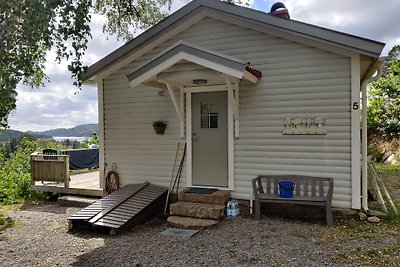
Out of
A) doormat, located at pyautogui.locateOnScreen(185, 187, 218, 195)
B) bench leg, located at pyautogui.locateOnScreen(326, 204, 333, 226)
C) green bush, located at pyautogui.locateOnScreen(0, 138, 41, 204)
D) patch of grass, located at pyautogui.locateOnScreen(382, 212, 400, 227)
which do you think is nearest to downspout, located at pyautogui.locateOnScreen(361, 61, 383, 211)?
patch of grass, located at pyautogui.locateOnScreen(382, 212, 400, 227)

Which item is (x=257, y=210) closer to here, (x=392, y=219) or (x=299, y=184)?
(x=299, y=184)

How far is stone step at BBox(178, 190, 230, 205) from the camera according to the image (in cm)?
550

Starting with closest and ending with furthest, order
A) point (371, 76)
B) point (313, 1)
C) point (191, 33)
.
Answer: point (371, 76) → point (191, 33) → point (313, 1)

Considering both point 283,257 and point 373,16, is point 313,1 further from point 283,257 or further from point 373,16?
point 283,257

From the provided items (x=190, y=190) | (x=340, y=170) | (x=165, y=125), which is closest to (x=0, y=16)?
(x=165, y=125)

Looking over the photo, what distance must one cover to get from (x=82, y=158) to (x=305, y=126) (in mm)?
7787

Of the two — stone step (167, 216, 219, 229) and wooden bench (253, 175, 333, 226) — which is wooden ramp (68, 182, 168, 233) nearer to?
stone step (167, 216, 219, 229)

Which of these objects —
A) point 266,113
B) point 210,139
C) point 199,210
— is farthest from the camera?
point 210,139

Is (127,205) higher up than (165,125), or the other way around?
(165,125)

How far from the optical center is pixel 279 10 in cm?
640

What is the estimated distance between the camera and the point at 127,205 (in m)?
5.52

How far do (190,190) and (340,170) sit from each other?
271 cm

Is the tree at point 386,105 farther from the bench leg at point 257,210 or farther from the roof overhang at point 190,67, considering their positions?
the bench leg at point 257,210

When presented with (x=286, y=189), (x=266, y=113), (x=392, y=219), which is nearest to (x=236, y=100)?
(x=266, y=113)
